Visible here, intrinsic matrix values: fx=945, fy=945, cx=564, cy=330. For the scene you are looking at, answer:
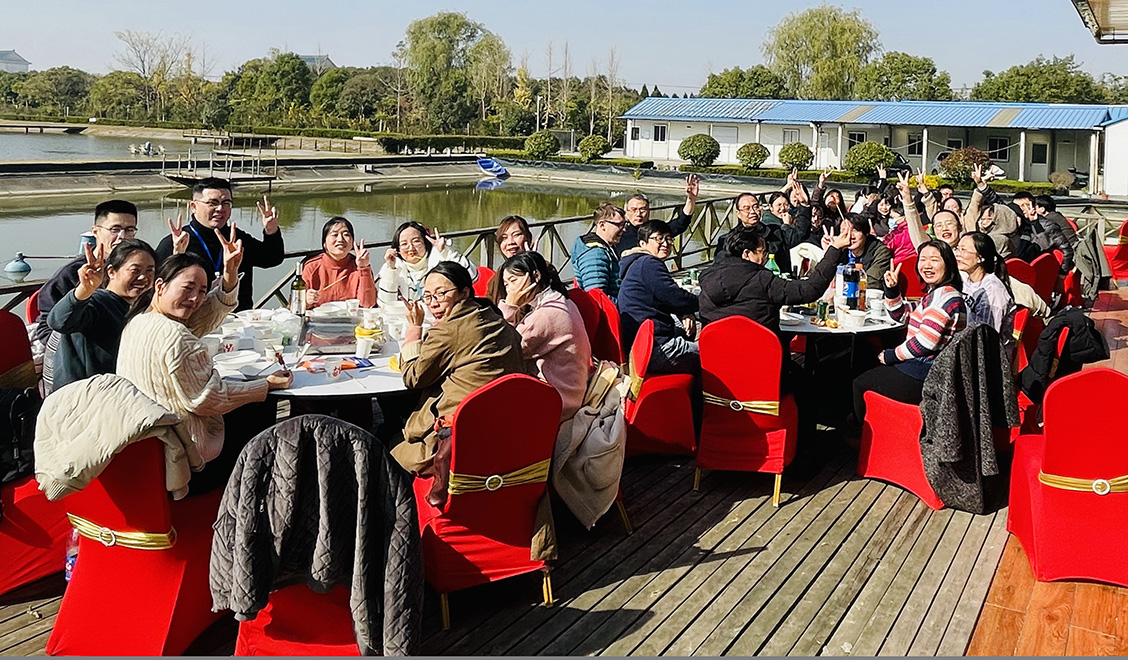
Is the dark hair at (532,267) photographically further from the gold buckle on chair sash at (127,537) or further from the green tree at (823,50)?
the green tree at (823,50)

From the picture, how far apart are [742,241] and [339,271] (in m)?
2.16

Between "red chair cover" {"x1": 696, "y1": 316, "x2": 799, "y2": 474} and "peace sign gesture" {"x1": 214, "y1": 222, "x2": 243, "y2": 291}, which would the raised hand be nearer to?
"peace sign gesture" {"x1": 214, "y1": 222, "x2": 243, "y2": 291}

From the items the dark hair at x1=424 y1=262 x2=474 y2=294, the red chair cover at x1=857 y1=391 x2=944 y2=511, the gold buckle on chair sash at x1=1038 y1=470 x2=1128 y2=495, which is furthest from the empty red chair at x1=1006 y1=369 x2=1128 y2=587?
the dark hair at x1=424 y1=262 x2=474 y2=294

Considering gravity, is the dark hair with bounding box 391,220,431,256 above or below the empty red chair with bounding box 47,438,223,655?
above

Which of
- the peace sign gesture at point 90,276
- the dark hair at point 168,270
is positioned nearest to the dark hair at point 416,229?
the peace sign gesture at point 90,276

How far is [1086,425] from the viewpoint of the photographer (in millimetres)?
3061

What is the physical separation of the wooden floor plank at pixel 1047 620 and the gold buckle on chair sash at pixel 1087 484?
356 mm

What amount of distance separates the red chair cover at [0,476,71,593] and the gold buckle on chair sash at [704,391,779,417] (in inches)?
97.4

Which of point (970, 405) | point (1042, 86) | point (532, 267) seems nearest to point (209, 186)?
point (532, 267)

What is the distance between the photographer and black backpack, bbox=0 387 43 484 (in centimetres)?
295

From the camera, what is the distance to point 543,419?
9.37 ft

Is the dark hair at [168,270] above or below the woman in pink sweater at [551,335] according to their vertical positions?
above

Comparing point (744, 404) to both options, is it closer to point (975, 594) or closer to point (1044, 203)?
point (975, 594)

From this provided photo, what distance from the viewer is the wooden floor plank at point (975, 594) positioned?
9.45 ft
